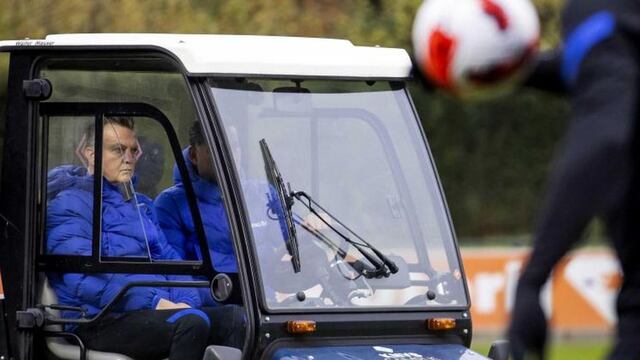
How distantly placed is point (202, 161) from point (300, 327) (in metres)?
0.78

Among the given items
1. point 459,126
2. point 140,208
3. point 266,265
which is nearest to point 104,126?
point 140,208

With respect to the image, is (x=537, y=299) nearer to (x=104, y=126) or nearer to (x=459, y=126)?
(x=104, y=126)

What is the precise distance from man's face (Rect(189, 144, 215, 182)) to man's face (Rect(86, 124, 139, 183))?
28 cm

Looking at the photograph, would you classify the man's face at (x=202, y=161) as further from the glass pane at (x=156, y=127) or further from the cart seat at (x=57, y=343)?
the cart seat at (x=57, y=343)

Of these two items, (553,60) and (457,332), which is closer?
(553,60)

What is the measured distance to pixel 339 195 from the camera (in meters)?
6.34

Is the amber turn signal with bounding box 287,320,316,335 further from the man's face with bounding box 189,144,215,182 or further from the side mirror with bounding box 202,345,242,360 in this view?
the man's face with bounding box 189,144,215,182

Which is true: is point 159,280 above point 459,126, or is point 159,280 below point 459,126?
below

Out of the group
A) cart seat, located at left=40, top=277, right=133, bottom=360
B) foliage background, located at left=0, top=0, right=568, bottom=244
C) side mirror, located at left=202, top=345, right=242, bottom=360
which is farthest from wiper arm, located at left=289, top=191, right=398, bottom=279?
foliage background, located at left=0, top=0, right=568, bottom=244

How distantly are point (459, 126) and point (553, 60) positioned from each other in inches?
748

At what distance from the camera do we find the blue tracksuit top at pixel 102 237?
6.36m

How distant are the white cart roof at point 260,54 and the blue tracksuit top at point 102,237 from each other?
0.58 m

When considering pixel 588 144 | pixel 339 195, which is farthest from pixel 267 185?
pixel 588 144

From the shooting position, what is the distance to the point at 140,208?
644cm
